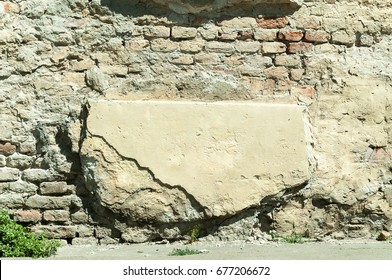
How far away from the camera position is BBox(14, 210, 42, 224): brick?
461cm

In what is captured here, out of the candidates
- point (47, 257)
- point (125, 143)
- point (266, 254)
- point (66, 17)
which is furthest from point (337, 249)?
point (66, 17)

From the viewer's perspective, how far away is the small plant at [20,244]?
434 centimetres

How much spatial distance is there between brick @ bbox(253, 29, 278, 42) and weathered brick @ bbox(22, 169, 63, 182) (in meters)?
1.66

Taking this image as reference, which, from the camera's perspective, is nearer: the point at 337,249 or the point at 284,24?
the point at 337,249

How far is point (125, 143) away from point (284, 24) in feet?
4.58

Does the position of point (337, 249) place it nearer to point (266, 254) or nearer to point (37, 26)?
point (266, 254)

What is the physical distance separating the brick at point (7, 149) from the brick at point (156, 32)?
3.85ft

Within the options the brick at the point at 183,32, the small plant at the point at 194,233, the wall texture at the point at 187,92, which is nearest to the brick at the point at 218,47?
the wall texture at the point at 187,92

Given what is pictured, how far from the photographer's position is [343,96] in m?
4.88

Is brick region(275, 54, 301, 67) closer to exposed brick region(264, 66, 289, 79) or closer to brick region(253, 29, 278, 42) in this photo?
exposed brick region(264, 66, 289, 79)

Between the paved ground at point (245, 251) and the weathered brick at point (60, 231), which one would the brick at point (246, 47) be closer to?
the paved ground at point (245, 251)

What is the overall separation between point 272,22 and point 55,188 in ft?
6.17

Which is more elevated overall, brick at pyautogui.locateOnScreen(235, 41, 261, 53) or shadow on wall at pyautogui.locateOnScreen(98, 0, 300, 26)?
shadow on wall at pyautogui.locateOnScreen(98, 0, 300, 26)

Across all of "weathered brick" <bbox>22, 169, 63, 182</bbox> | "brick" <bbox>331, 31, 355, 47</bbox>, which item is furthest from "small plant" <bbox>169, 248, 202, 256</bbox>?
"brick" <bbox>331, 31, 355, 47</bbox>
